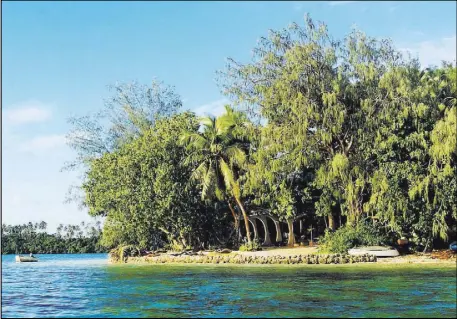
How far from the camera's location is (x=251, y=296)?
12.4m

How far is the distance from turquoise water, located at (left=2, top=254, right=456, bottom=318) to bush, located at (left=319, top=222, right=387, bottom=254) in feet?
21.7

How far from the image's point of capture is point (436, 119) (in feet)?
Result: 81.7

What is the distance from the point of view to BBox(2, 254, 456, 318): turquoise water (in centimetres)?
1013

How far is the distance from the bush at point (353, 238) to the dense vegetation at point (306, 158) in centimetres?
6

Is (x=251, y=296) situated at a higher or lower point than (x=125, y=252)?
lower

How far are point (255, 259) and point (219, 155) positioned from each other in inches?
291

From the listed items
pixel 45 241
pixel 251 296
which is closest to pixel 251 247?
pixel 251 296

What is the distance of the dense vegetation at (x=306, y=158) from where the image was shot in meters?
24.5

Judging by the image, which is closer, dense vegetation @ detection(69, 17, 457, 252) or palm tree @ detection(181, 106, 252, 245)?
dense vegetation @ detection(69, 17, 457, 252)

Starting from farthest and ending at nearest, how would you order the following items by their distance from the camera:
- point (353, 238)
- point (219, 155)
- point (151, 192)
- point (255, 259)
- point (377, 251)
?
point (219, 155)
point (151, 192)
point (255, 259)
point (353, 238)
point (377, 251)

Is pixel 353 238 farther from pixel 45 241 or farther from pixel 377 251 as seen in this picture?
pixel 45 241

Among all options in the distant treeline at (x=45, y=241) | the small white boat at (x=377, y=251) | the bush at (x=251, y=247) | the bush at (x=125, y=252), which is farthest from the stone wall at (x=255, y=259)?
the distant treeline at (x=45, y=241)

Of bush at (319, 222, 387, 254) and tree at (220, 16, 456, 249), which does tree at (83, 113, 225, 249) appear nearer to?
tree at (220, 16, 456, 249)

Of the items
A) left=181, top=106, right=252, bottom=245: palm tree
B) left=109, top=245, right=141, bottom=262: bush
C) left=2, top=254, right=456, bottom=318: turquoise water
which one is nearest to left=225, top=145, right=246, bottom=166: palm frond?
left=181, top=106, right=252, bottom=245: palm tree
